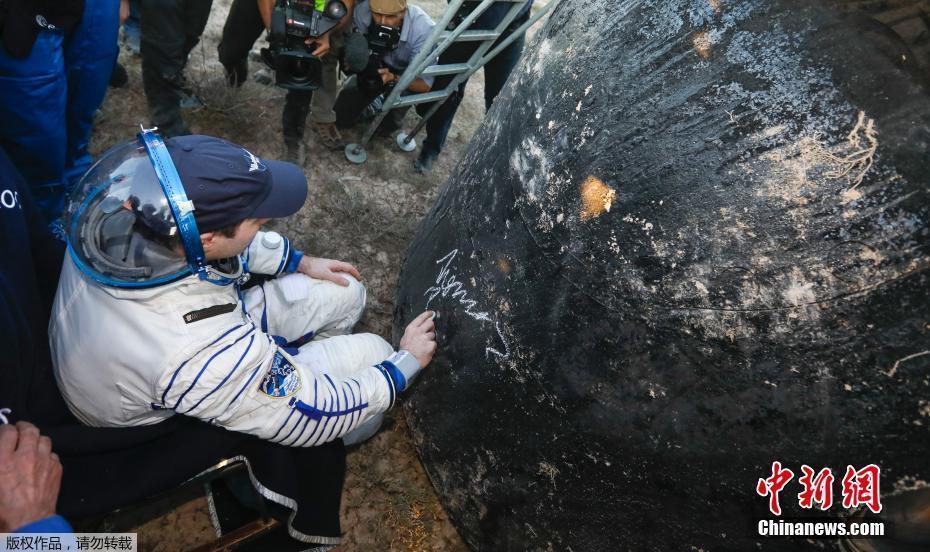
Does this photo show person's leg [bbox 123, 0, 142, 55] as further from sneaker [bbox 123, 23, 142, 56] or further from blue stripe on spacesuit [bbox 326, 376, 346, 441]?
blue stripe on spacesuit [bbox 326, 376, 346, 441]

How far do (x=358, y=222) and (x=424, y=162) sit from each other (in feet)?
3.08

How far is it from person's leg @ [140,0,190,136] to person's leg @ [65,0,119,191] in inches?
19.4

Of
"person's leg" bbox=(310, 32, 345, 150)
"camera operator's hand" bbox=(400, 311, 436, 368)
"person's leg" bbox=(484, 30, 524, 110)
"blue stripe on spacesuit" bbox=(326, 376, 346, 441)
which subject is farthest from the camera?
"person's leg" bbox=(484, 30, 524, 110)

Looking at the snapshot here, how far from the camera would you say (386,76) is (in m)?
3.82

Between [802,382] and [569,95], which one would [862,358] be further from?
[569,95]

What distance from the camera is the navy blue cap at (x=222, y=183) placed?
1429mm

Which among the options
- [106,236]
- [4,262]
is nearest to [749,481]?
[106,236]

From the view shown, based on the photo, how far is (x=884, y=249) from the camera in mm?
1173

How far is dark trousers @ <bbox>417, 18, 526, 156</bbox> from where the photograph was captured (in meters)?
4.02

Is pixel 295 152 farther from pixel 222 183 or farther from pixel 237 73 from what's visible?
pixel 222 183

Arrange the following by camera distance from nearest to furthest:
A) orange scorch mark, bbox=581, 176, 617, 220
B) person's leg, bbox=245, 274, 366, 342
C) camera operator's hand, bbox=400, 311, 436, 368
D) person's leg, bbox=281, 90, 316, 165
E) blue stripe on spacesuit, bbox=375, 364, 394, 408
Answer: orange scorch mark, bbox=581, 176, 617, 220 < blue stripe on spacesuit, bbox=375, 364, 394, 408 < camera operator's hand, bbox=400, 311, 436, 368 < person's leg, bbox=245, 274, 366, 342 < person's leg, bbox=281, 90, 316, 165

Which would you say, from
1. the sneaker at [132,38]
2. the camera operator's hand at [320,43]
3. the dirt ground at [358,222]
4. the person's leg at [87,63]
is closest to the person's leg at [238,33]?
the dirt ground at [358,222]

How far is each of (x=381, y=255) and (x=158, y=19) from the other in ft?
6.04

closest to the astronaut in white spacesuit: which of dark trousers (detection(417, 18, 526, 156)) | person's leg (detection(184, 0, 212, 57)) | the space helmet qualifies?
the space helmet
